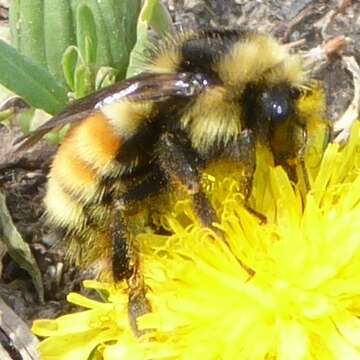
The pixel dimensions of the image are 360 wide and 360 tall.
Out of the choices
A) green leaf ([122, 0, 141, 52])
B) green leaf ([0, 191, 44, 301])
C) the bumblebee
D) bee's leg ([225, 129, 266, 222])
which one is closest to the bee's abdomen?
the bumblebee

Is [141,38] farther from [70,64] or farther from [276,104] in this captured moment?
[276,104]

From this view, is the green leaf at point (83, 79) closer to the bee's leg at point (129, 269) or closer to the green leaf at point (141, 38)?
the green leaf at point (141, 38)

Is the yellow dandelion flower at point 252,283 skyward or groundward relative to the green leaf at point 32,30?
groundward

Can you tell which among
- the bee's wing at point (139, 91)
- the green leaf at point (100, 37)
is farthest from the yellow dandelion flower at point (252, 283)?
the green leaf at point (100, 37)

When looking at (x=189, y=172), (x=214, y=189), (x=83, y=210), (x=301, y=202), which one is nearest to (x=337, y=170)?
(x=301, y=202)

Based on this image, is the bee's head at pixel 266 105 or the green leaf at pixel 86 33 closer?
the bee's head at pixel 266 105

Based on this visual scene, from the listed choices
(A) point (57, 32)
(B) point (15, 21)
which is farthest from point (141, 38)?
(B) point (15, 21)
